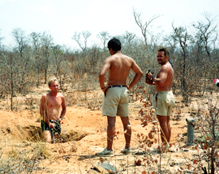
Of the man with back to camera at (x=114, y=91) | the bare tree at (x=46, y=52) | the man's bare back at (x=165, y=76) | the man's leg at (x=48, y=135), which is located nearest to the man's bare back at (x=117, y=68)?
the man with back to camera at (x=114, y=91)

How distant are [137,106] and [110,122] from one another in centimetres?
485

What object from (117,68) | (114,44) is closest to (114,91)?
(117,68)

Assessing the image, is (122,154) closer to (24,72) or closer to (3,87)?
(3,87)

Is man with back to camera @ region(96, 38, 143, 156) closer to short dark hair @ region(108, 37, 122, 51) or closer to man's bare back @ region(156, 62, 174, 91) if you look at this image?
short dark hair @ region(108, 37, 122, 51)

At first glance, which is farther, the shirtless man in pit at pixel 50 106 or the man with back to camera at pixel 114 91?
the shirtless man in pit at pixel 50 106

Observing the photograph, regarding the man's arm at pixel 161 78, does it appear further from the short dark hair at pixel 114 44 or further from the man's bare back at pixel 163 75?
the short dark hair at pixel 114 44

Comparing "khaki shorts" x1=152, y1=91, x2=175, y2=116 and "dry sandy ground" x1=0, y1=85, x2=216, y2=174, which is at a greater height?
"khaki shorts" x1=152, y1=91, x2=175, y2=116

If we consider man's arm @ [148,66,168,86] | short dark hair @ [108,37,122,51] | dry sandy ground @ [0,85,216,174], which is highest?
short dark hair @ [108,37,122,51]

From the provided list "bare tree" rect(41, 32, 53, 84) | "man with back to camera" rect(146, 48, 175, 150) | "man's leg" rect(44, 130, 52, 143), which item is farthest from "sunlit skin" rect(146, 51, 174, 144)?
"bare tree" rect(41, 32, 53, 84)

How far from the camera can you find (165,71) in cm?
323

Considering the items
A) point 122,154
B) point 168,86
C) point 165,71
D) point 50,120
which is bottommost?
point 122,154

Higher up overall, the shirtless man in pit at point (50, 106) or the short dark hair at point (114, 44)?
the short dark hair at point (114, 44)

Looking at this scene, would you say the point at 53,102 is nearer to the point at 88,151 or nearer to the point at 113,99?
the point at 88,151

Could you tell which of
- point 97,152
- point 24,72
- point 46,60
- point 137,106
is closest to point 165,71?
point 97,152
